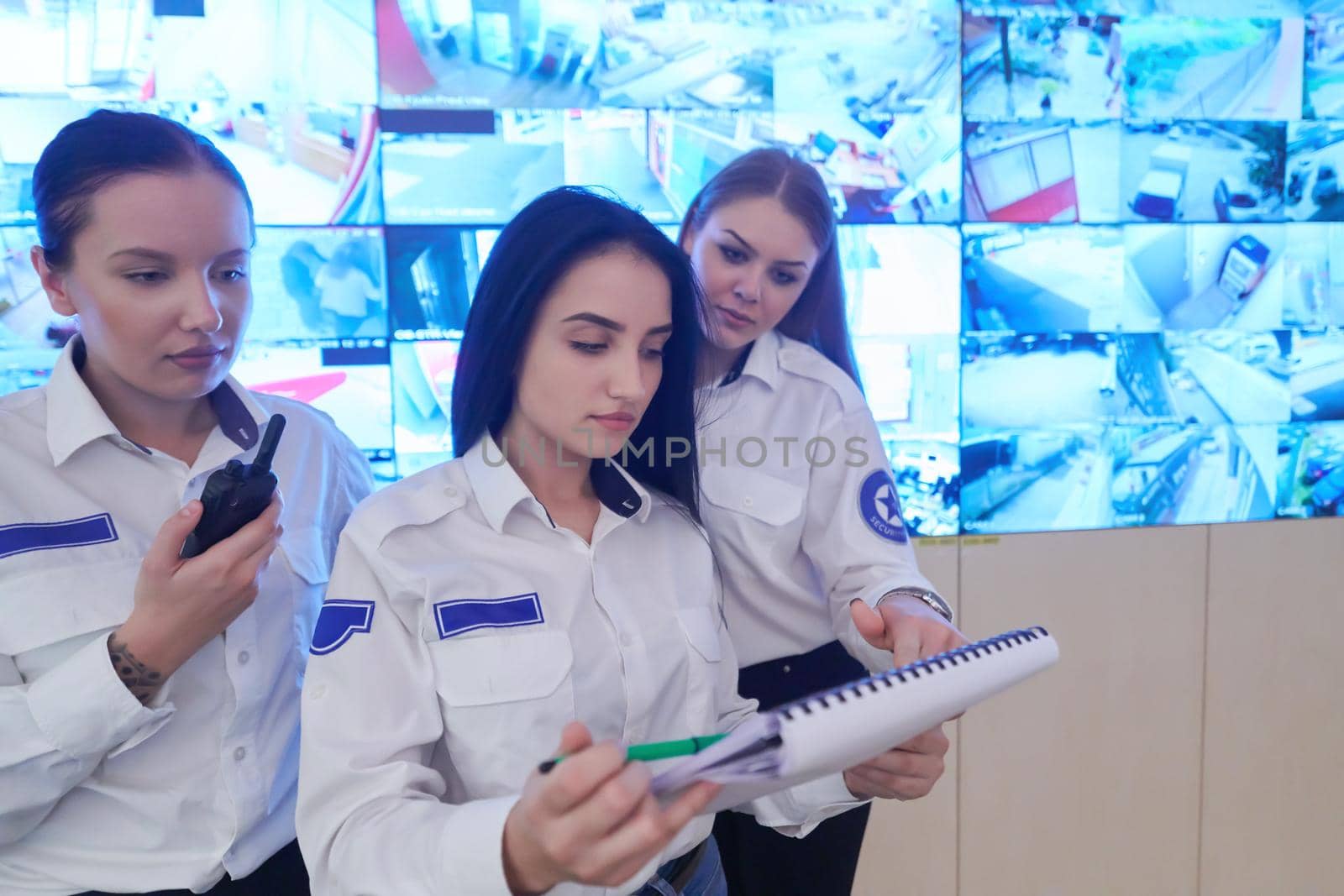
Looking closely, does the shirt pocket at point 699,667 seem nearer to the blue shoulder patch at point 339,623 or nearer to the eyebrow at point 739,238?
the blue shoulder patch at point 339,623

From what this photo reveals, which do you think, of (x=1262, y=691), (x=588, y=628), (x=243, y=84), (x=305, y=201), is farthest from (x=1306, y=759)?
(x=243, y=84)

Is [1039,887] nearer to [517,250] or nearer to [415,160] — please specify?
[517,250]

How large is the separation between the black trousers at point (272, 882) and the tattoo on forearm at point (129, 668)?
0.27 m

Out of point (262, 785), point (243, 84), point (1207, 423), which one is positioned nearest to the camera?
point (262, 785)

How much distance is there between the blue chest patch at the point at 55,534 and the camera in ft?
3.16

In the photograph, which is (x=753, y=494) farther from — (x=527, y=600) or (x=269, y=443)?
(x=269, y=443)

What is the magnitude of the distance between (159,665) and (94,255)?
462 millimetres

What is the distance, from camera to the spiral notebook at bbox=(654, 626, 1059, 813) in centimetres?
62

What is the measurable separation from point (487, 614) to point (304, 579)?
14.0 inches

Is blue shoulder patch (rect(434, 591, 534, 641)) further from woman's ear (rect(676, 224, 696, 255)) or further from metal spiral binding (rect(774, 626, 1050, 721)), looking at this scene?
woman's ear (rect(676, 224, 696, 255))

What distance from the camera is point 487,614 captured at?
0.93 m

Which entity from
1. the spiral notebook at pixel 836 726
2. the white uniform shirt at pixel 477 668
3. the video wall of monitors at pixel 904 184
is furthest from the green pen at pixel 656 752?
the video wall of monitors at pixel 904 184

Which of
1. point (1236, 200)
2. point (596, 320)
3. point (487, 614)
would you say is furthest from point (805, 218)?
point (1236, 200)

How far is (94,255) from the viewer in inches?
37.1
